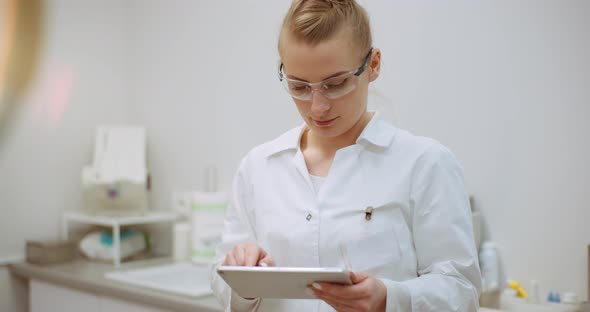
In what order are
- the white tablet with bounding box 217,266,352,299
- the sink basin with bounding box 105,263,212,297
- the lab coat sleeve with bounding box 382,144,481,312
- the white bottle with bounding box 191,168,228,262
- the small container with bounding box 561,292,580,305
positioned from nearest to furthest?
the white tablet with bounding box 217,266,352,299 → the lab coat sleeve with bounding box 382,144,481,312 → the small container with bounding box 561,292,580,305 → the sink basin with bounding box 105,263,212,297 → the white bottle with bounding box 191,168,228,262

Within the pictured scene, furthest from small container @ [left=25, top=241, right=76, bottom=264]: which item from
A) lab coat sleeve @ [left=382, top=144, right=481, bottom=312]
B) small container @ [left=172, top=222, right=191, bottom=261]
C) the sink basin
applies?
lab coat sleeve @ [left=382, top=144, right=481, bottom=312]

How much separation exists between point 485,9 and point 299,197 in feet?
3.22

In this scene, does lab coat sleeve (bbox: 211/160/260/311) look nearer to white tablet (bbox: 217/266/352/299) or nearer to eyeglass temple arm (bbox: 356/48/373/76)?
white tablet (bbox: 217/266/352/299)

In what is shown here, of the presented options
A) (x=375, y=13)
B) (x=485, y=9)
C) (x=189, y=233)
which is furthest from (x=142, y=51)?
(x=485, y=9)

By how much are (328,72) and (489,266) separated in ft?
3.21

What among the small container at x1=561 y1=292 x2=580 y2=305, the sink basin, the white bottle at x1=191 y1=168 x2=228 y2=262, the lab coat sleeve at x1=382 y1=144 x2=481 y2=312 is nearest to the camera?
the lab coat sleeve at x1=382 y1=144 x2=481 y2=312

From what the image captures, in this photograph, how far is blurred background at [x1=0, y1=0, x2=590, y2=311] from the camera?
5.62 feet

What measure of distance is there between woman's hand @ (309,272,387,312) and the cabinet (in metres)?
1.17

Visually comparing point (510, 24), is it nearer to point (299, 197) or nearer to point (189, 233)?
point (299, 197)

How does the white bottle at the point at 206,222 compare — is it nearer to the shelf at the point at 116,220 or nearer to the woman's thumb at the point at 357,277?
the shelf at the point at 116,220

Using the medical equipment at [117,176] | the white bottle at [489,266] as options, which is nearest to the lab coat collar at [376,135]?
the white bottle at [489,266]

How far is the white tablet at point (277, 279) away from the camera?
945 millimetres

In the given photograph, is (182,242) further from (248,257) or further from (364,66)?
(364,66)

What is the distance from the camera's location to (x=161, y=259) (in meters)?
2.72
